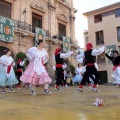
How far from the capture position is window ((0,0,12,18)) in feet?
48.0

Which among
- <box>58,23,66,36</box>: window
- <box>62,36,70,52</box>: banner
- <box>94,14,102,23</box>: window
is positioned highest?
<box>94,14,102,23</box>: window

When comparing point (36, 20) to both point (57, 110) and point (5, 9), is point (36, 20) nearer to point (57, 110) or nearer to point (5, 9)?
point (5, 9)

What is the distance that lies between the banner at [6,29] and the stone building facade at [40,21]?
47 centimetres

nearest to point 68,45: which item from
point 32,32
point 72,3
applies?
point 32,32

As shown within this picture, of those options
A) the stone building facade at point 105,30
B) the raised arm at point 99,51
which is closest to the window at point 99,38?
the stone building facade at point 105,30

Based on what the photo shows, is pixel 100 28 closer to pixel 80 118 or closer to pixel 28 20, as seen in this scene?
pixel 28 20

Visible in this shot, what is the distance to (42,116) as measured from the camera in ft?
7.68

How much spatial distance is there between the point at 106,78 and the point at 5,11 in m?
14.6

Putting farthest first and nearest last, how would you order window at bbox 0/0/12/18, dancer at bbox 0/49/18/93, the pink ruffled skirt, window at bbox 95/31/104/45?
window at bbox 95/31/104/45
window at bbox 0/0/12/18
dancer at bbox 0/49/18/93
the pink ruffled skirt

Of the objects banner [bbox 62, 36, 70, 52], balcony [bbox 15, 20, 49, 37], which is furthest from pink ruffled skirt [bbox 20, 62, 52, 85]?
banner [bbox 62, 36, 70, 52]

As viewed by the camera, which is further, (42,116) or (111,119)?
(42,116)

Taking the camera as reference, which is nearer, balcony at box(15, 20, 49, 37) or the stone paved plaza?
the stone paved plaza

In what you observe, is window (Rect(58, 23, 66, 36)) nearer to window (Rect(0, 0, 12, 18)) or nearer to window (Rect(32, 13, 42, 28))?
window (Rect(32, 13, 42, 28))

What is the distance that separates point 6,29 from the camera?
545 inches
